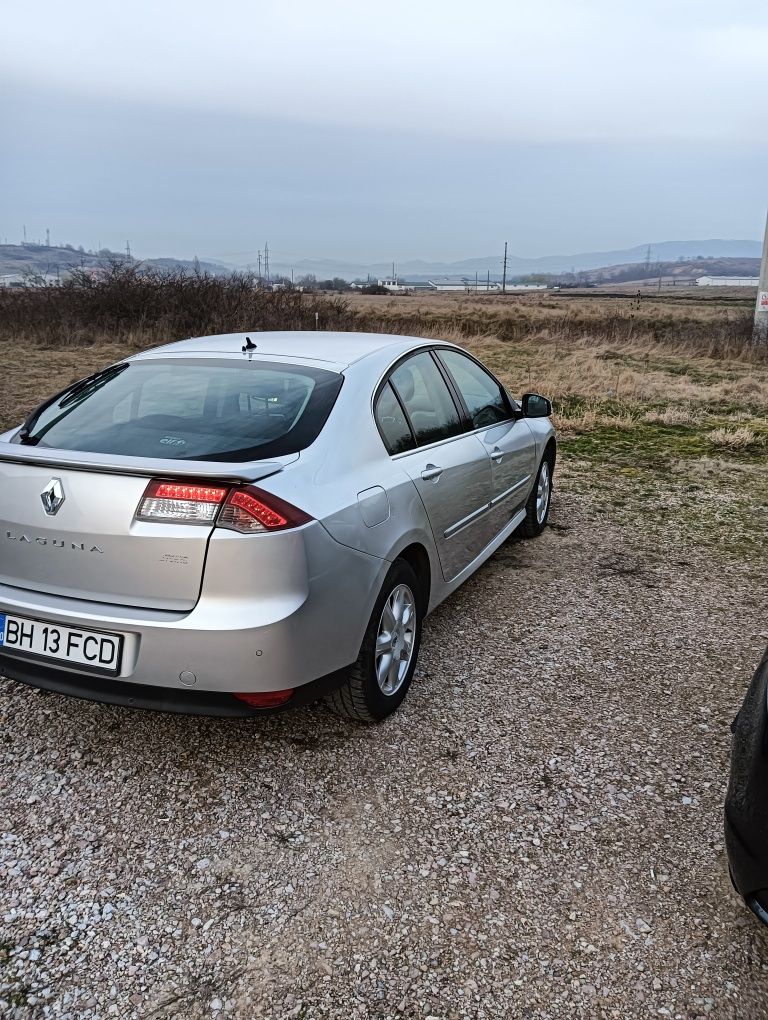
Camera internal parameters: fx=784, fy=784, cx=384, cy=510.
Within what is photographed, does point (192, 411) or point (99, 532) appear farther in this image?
point (192, 411)

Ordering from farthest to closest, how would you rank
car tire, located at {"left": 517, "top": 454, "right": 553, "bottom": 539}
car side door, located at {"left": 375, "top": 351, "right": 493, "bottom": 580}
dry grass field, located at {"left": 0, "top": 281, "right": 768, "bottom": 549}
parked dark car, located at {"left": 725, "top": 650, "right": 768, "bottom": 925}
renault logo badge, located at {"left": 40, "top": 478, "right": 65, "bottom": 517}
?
dry grass field, located at {"left": 0, "top": 281, "right": 768, "bottom": 549}
car tire, located at {"left": 517, "top": 454, "right": 553, "bottom": 539}
car side door, located at {"left": 375, "top": 351, "right": 493, "bottom": 580}
renault logo badge, located at {"left": 40, "top": 478, "right": 65, "bottom": 517}
parked dark car, located at {"left": 725, "top": 650, "right": 768, "bottom": 925}

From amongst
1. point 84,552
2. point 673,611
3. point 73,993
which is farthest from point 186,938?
point 673,611

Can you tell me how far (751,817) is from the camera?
189 centimetres

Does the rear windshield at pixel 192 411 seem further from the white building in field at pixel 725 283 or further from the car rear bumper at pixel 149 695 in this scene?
the white building in field at pixel 725 283

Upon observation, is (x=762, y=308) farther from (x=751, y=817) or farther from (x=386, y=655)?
(x=751, y=817)

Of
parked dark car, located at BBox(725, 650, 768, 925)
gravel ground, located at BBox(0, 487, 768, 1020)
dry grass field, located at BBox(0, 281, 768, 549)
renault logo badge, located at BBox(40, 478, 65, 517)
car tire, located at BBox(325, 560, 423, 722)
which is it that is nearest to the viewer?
parked dark car, located at BBox(725, 650, 768, 925)

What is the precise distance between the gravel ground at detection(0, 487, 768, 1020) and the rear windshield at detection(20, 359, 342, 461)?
1169 mm

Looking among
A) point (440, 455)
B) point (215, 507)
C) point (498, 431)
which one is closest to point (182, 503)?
point (215, 507)

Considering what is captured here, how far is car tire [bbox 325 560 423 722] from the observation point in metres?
2.97

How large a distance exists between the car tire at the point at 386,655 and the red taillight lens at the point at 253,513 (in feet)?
2.05

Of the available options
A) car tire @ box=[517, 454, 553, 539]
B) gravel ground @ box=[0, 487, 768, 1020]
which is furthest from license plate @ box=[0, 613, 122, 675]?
car tire @ box=[517, 454, 553, 539]

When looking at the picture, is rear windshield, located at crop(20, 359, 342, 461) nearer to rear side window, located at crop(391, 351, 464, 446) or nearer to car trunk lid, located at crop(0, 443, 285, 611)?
car trunk lid, located at crop(0, 443, 285, 611)

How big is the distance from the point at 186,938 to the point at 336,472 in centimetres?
153

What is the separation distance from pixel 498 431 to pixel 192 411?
82.8 inches
